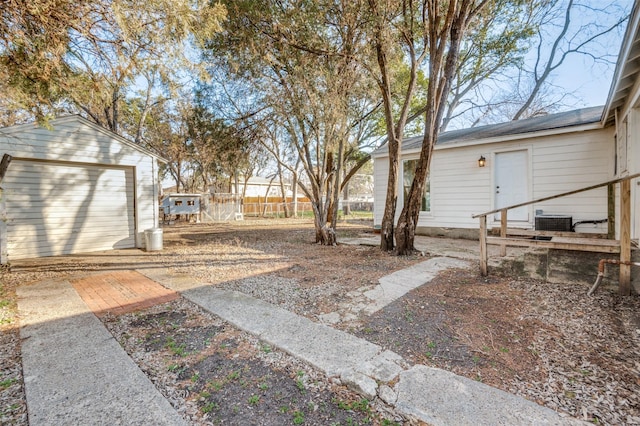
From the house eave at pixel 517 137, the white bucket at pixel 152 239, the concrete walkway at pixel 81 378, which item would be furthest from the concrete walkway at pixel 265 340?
the house eave at pixel 517 137

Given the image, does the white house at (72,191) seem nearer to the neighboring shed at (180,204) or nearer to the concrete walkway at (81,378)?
the concrete walkway at (81,378)

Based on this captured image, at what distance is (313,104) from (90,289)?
516 centimetres

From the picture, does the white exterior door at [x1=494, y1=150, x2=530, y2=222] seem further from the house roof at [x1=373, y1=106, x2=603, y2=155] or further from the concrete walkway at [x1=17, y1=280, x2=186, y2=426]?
the concrete walkway at [x1=17, y1=280, x2=186, y2=426]

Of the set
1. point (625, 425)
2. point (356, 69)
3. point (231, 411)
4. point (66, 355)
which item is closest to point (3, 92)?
point (66, 355)

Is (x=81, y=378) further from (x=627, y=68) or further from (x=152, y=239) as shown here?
(x=627, y=68)

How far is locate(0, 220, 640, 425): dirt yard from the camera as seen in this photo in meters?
1.75

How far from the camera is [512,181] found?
24.0ft

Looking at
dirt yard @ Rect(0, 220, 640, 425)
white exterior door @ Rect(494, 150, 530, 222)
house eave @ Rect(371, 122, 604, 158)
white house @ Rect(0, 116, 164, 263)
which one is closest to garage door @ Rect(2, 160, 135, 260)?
white house @ Rect(0, 116, 164, 263)

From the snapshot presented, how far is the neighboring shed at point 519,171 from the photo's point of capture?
6.33 meters

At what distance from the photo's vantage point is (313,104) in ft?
21.3

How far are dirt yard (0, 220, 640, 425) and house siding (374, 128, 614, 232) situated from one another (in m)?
3.99

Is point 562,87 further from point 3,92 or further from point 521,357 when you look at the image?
point 3,92

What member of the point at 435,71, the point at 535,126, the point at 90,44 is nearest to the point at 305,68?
the point at 435,71

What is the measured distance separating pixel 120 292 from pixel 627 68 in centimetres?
709
